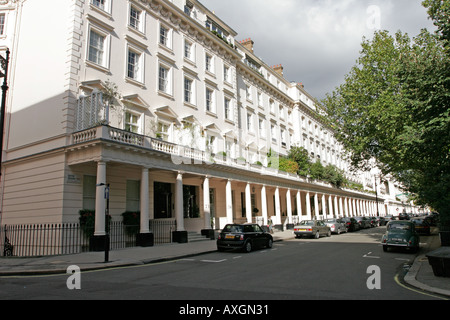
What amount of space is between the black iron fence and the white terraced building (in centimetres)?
67

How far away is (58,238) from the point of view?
1561cm

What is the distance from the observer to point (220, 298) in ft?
21.9

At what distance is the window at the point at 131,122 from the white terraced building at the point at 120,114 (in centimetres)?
7

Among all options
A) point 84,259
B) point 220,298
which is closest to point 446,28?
point 220,298

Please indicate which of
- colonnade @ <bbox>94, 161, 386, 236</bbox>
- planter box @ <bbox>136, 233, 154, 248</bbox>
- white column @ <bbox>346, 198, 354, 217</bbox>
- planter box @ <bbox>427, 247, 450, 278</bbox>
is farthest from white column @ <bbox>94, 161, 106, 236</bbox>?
white column @ <bbox>346, 198, 354, 217</bbox>

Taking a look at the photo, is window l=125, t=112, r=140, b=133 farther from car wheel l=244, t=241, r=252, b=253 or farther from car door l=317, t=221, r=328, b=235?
car door l=317, t=221, r=328, b=235

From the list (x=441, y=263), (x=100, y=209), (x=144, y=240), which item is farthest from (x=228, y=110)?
(x=441, y=263)

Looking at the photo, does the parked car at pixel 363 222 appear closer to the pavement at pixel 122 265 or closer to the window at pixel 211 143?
the window at pixel 211 143

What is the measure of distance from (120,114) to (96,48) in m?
4.15

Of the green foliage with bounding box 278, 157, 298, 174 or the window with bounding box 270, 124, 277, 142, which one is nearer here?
the green foliage with bounding box 278, 157, 298, 174

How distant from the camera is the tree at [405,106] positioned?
1138 centimetres

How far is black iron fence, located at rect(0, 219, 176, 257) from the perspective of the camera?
15.5 metres

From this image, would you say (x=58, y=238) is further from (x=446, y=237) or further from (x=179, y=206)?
(x=446, y=237)
